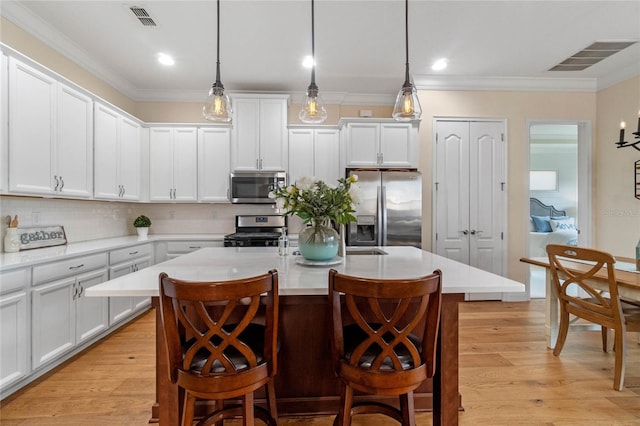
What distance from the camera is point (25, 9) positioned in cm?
269

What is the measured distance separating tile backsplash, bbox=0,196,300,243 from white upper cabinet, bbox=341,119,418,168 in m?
1.30

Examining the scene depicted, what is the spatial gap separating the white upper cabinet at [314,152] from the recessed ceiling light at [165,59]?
159cm

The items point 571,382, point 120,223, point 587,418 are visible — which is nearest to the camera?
point 587,418

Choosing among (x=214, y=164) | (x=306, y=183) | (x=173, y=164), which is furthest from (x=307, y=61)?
(x=306, y=183)

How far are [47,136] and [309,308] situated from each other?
2526 millimetres

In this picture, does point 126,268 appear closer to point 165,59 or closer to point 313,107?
point 165,59

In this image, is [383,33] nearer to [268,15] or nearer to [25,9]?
[268,15]

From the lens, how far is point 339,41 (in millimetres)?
3320

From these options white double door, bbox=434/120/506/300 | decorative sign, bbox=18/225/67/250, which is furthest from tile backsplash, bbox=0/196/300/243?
white double door, bbox=434/120/506/300

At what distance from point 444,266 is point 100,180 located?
3403 mm

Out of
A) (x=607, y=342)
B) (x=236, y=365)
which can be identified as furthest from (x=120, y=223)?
(x=607, y=342)

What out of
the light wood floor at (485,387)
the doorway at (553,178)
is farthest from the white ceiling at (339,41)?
the doorway at (553,178)

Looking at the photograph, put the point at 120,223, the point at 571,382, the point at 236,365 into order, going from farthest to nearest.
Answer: the point at 120,223 < the point at 571,382 < the point at 236,365

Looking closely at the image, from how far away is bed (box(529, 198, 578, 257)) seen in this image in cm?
617
